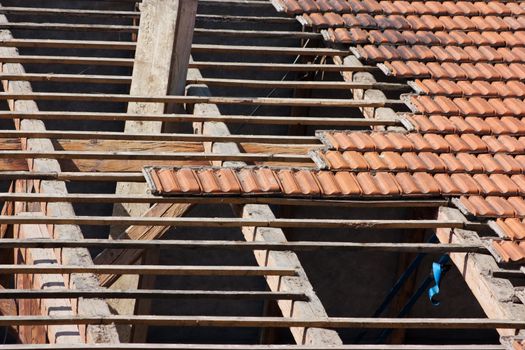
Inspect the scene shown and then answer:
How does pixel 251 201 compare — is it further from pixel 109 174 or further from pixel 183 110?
pixel 183 110

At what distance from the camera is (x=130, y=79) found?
10016mm

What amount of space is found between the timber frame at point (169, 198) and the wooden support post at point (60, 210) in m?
0.01

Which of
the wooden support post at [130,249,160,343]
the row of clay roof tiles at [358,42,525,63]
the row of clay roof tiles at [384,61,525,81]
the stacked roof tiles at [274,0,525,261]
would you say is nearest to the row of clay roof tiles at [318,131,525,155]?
the stacked roof tiles at [274,0,525,261]

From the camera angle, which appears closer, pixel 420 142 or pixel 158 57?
pixel 420 142

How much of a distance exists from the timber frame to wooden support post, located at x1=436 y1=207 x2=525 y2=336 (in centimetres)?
1

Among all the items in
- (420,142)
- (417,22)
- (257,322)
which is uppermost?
(417,22)

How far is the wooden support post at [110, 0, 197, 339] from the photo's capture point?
9.62 meters

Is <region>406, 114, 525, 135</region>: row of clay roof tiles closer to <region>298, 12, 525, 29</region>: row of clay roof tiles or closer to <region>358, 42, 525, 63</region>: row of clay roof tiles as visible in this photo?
<region>358, 42, 525, 63</region>: row of clay roof tiles

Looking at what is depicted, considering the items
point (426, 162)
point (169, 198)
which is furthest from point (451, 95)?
point (169, 198)

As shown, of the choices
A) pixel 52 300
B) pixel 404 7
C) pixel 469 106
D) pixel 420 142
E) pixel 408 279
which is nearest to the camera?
pixel 52 300

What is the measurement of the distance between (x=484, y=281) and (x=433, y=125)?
80.2 inches

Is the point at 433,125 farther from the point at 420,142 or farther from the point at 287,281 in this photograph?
the point at 287,281

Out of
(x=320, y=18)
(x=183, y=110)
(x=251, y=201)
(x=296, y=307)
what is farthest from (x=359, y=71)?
(x=296, y=307)

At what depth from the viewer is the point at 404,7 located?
11.5 m
